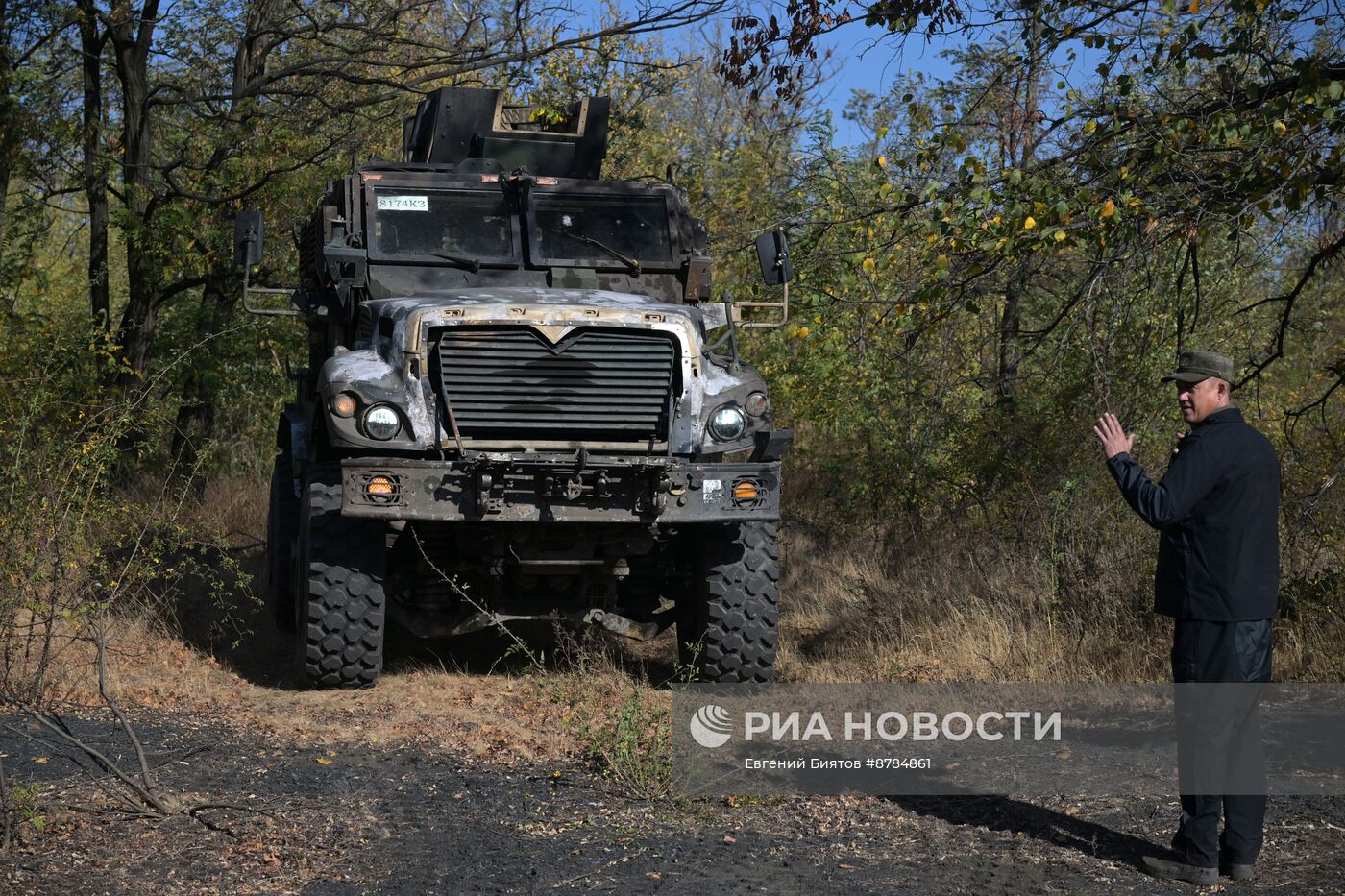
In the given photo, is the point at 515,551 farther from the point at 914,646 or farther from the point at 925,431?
the point at 925,431

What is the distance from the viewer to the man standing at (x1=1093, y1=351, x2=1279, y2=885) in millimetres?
4457

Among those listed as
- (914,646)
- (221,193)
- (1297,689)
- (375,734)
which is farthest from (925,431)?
(221,193)

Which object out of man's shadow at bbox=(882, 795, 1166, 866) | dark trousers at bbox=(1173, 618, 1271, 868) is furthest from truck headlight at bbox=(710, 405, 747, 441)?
dark trousers at bbox=(1173, 618, 1271, 868)

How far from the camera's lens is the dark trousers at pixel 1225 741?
4.45 meters

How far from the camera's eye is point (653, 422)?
263 inches

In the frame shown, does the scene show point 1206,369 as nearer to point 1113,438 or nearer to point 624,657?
point 1113,438

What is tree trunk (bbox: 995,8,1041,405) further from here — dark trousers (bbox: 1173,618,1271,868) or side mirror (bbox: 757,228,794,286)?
dark trousers (bbox: 1173,618,1271,868)

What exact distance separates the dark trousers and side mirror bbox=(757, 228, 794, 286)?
3.63 m

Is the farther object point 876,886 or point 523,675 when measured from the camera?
point 523,675

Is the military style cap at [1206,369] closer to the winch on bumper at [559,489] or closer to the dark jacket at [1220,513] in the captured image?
the dark jacket at [1220,513]

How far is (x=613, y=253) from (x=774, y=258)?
84cm

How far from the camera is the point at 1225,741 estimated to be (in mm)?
4445

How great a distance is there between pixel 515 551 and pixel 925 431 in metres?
4.12
